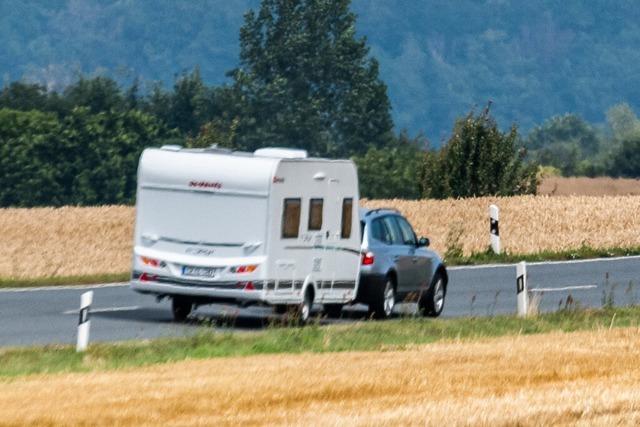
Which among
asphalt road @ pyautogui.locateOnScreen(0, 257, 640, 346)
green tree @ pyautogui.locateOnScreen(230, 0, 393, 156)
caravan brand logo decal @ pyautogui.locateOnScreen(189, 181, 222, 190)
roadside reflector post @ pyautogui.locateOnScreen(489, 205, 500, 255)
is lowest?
asphalt road @ pyautogui.locateOnScreen(0, 257, 640, 346)

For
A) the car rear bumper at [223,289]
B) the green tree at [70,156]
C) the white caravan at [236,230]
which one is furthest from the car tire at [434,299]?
the green tree at [70,156]

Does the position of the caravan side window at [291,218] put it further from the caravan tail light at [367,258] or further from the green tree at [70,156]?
the green tree at [70,156]

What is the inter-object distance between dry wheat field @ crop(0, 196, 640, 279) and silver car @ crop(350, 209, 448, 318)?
11233 millimetres

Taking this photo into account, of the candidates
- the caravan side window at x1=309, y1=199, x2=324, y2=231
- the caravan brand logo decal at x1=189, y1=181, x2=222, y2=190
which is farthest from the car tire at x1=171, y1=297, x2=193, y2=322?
the caravan side window at x1=309, y1=199, x2=324, y2=231

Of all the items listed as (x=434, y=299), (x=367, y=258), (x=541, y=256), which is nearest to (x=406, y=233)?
(x=434, y=299)

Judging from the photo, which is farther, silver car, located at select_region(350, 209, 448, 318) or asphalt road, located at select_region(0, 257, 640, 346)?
silver car, located at select_region(350, 209, 448, 318)

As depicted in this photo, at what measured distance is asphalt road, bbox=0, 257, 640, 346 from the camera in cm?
2302

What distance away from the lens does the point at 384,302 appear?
1022 inches

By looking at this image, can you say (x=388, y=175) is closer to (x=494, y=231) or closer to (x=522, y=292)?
(x=494, y=231)

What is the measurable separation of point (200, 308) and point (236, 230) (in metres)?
3.36

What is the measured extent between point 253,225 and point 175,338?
3425mm

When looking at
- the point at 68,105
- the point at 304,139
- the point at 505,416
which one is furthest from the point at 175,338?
the point at 304,139

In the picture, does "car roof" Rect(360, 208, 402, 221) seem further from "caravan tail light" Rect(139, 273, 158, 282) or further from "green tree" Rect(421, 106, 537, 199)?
"green tree" Rect(421, 106, 537, 199)

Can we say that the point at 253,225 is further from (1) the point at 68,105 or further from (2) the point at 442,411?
(1) the point at 68,105
